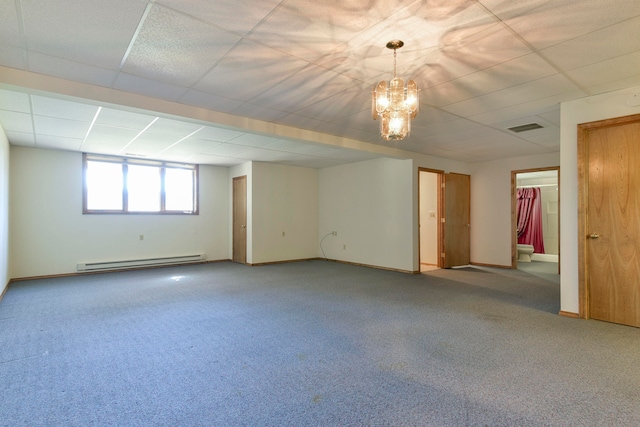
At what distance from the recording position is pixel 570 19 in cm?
217

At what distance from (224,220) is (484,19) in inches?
288

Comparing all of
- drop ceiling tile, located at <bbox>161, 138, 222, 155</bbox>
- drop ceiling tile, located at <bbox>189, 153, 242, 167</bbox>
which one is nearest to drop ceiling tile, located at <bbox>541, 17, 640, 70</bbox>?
drop ceiling tile, located at <bbox>161, 138, 222, 155</bbox>

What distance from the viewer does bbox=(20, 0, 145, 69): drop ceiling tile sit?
2.03 m

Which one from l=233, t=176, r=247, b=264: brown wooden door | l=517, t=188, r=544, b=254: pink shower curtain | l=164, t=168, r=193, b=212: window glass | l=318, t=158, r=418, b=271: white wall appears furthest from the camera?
l=517, t=188, r=544, b=254: pink shower curtain

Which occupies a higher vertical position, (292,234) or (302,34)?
(302,34)

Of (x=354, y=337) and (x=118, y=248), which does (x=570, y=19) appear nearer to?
(x=354, y=337)

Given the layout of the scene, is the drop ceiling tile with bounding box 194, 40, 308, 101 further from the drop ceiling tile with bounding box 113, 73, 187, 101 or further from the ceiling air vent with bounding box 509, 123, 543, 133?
the ceiling air vent with bounding box 509, 123, 543, 133

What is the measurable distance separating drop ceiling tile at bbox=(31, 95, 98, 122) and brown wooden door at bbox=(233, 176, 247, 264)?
154 inches

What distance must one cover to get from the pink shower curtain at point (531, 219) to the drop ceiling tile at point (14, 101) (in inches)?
447

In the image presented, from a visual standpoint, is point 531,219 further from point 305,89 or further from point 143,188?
point 143,188

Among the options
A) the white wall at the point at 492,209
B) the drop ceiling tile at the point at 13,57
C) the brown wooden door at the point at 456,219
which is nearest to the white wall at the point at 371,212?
the brown wooden door at the point at 456,219

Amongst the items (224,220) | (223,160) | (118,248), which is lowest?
(118,248)

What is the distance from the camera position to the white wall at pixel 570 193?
3652 mm

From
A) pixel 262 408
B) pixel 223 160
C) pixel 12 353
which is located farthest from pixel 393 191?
pixel 12 353
